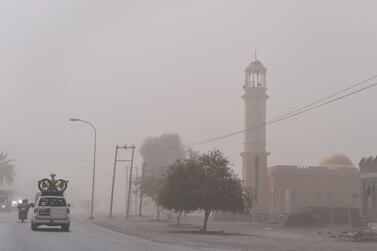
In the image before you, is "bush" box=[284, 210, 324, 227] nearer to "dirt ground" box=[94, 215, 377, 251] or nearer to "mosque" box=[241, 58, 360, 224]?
"dirt ground" box=[94, 215, 377, 251]

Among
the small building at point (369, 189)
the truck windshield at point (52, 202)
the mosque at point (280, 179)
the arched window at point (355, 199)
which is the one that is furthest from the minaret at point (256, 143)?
the truck windshield at point (52, 202)

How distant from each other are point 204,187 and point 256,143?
5242 centimetres

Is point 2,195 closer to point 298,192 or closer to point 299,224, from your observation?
point 298,192

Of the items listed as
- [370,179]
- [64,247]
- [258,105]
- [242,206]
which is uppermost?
[258,105]

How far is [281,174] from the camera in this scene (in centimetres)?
9412

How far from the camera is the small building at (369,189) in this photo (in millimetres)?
68375

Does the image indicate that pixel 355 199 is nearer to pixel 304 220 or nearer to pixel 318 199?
pixel 318 199

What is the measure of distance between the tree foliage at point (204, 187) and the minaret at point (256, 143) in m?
47.7

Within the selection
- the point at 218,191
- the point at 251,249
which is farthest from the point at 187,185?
the point at 251,249

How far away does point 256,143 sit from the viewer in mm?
98625

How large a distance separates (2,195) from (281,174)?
43.6m

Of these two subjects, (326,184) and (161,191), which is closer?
(161,191)

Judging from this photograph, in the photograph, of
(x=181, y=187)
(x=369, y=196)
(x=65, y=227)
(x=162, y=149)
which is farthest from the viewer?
(x=162, y=149)

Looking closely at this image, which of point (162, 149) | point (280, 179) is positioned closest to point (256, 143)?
point (280, 179)
